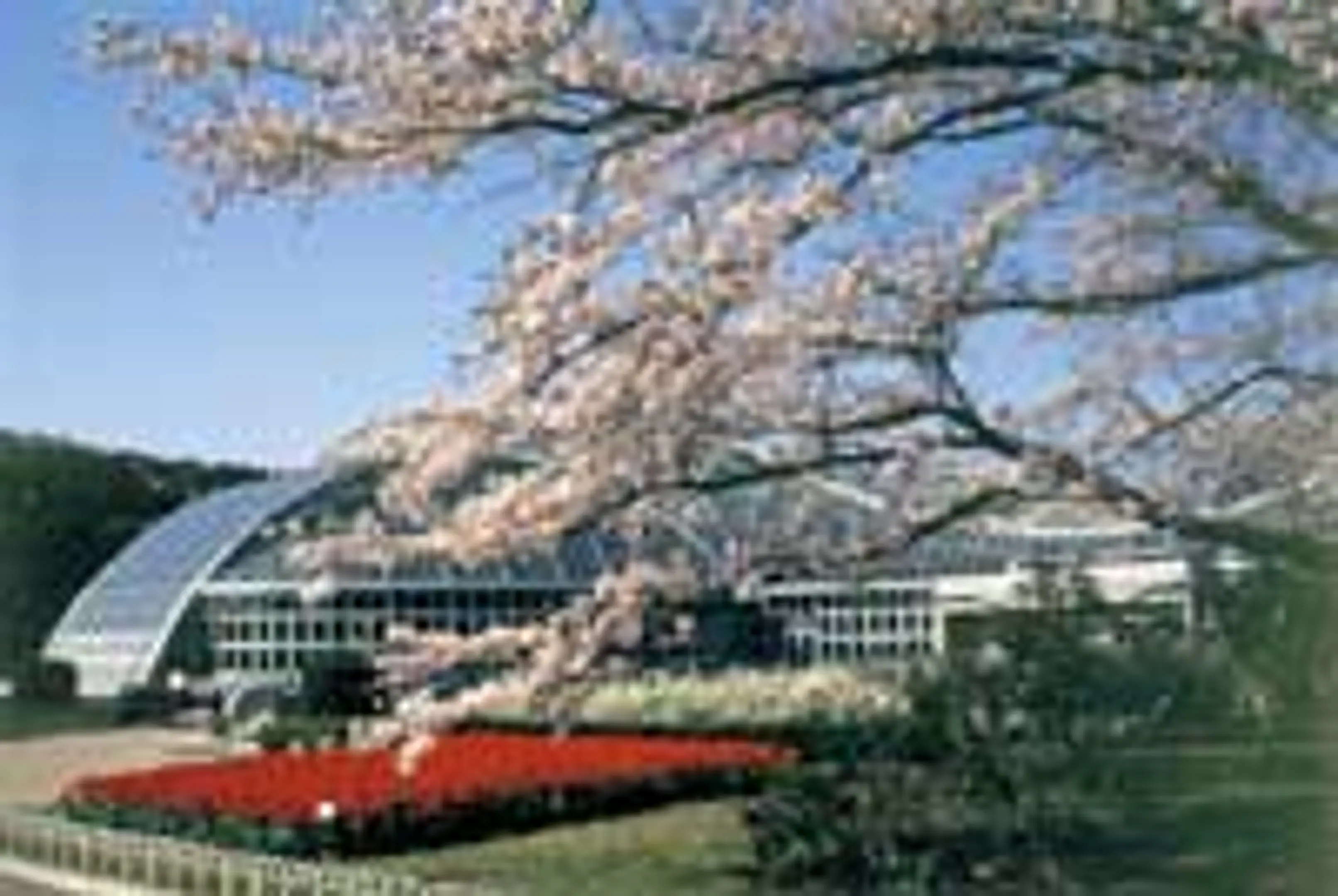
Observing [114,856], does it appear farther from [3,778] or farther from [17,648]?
[17,648]

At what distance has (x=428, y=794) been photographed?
1100 inches

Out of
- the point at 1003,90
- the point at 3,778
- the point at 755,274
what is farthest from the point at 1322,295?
the point at 3,778

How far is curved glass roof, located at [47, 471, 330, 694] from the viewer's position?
74.1 meters

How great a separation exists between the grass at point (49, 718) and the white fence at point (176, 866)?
25753 mm

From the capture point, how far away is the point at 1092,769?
2216 centimetres

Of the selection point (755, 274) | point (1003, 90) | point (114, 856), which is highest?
point (1003, 90)

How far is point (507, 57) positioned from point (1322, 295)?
13.0ft

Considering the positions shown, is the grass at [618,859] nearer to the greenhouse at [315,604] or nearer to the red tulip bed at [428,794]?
the red tulip bed at [428,794]

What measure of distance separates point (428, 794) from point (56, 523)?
2665 inches

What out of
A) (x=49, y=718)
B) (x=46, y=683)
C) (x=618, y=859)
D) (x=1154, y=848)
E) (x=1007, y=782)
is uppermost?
(x=46, y=683)

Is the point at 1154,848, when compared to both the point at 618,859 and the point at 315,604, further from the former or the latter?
the point at 315,604

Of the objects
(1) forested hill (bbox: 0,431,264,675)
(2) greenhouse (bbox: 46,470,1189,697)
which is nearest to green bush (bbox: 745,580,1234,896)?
(2) greenhouse (bbox: 46,470,1189,697)

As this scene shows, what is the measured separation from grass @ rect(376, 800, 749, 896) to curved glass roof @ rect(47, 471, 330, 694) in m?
42.9

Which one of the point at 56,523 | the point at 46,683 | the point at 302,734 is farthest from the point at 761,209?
the point at 56,523
